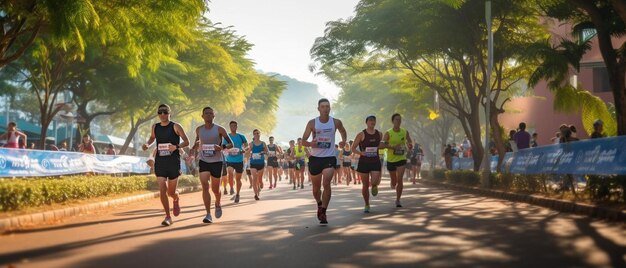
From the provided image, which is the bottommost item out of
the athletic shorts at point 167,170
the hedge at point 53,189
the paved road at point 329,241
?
the paved road at point 329,241

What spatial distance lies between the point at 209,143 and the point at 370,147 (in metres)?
3.12

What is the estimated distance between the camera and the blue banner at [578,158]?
12.6m

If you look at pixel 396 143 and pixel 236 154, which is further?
pixel 236 154

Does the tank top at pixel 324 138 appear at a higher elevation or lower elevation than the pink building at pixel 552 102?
lower

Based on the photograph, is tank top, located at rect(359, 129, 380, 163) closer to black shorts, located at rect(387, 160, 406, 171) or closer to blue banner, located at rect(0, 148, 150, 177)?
black shorts, located at rect(387, 160, 406, 171)

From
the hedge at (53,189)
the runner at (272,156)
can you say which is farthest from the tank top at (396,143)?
the runner at (272,156)

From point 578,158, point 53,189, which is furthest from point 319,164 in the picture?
point 578,158

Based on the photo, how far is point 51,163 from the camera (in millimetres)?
16250

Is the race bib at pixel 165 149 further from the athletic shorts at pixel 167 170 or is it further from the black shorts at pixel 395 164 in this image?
the black shorts at pixel 395 164

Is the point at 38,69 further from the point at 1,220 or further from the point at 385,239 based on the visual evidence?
the point at 385,239

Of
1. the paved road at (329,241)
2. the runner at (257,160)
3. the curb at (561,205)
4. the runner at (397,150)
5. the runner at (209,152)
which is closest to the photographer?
the paved road at (329,241)

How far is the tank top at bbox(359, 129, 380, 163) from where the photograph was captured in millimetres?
12930

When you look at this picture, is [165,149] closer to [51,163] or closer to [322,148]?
[322,148]

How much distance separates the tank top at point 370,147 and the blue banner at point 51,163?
6.96 meters
